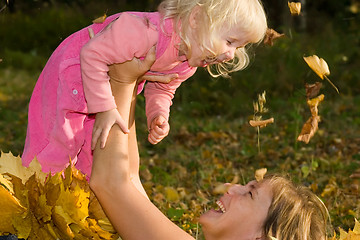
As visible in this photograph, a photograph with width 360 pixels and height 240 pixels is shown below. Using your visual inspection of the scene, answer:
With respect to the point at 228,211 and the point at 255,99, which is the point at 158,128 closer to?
the point at 228,211

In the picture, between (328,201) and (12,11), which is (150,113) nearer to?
(328,201)

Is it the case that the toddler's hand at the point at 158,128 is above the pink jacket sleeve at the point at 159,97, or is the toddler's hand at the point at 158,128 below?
below

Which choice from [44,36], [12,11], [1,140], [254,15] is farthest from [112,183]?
[12,11]

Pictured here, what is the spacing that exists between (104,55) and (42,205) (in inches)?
23.3

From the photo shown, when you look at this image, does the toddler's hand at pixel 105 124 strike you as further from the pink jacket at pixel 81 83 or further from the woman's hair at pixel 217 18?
the woman's hair at pixel 217 18

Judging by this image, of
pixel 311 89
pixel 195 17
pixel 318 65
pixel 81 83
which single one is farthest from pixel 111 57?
Result: pixel 311 89

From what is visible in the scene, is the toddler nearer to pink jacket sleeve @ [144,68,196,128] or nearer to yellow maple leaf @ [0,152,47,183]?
pink jacket sleeve @ [144,68,196,128]

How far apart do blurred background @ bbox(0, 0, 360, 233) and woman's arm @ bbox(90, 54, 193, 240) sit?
0.98 metres

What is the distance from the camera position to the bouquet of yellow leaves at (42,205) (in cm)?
220

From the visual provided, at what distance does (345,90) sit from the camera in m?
6.76

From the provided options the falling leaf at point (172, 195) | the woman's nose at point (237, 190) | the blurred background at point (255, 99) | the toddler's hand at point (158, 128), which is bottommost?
the blurred background at point (255, 99)

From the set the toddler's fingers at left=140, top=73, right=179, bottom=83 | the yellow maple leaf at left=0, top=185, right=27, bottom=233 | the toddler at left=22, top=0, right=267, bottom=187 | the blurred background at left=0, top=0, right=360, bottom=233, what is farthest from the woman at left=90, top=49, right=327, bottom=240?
the blurred background at left=0, top=0, right=360, bottom=233

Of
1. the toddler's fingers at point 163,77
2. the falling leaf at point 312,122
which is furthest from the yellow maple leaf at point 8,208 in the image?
the falling leaf at point 312,122

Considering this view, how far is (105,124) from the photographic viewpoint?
7.72ft
